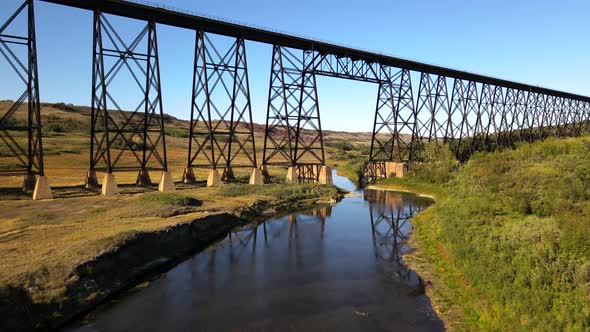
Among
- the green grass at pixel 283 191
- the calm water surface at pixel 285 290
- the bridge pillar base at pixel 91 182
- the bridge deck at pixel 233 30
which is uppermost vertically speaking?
the bridge deck at pixel 233 30

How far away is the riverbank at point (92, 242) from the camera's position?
27.8 feet

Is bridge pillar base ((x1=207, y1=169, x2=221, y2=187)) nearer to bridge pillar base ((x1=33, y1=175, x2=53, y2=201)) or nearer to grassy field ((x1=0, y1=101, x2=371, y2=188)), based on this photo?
grassy field ((x1=0, y1=101, x2=371, y2=188))

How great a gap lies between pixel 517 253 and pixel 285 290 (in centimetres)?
570

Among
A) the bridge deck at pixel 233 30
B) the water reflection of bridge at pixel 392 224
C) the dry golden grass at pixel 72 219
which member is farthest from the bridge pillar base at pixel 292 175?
the bridge deck at pixel 233 30

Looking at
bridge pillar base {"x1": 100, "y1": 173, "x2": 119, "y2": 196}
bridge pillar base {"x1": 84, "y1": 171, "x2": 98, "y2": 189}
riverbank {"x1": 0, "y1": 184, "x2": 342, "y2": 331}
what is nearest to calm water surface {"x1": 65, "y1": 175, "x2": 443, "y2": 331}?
riverbank {"x1": 0, "y1": 184, "x2": 342, "y2": 331}

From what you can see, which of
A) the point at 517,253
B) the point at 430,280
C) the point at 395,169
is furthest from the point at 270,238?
the point at 395,169

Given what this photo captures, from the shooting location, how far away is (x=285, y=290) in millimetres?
10641

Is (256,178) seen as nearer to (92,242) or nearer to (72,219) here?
(72,219)

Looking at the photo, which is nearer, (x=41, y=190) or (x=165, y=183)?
(x=41, y=190)

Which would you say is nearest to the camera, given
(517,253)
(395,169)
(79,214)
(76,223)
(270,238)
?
(517,253)

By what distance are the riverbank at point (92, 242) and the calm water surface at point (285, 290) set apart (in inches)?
26.3

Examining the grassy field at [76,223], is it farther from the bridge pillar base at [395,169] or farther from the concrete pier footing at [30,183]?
the bridge pillar base at [395,169]

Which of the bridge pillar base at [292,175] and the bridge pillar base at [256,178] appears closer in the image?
the bridge pillar base at [256,178]

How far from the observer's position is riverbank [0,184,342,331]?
27.8ft
